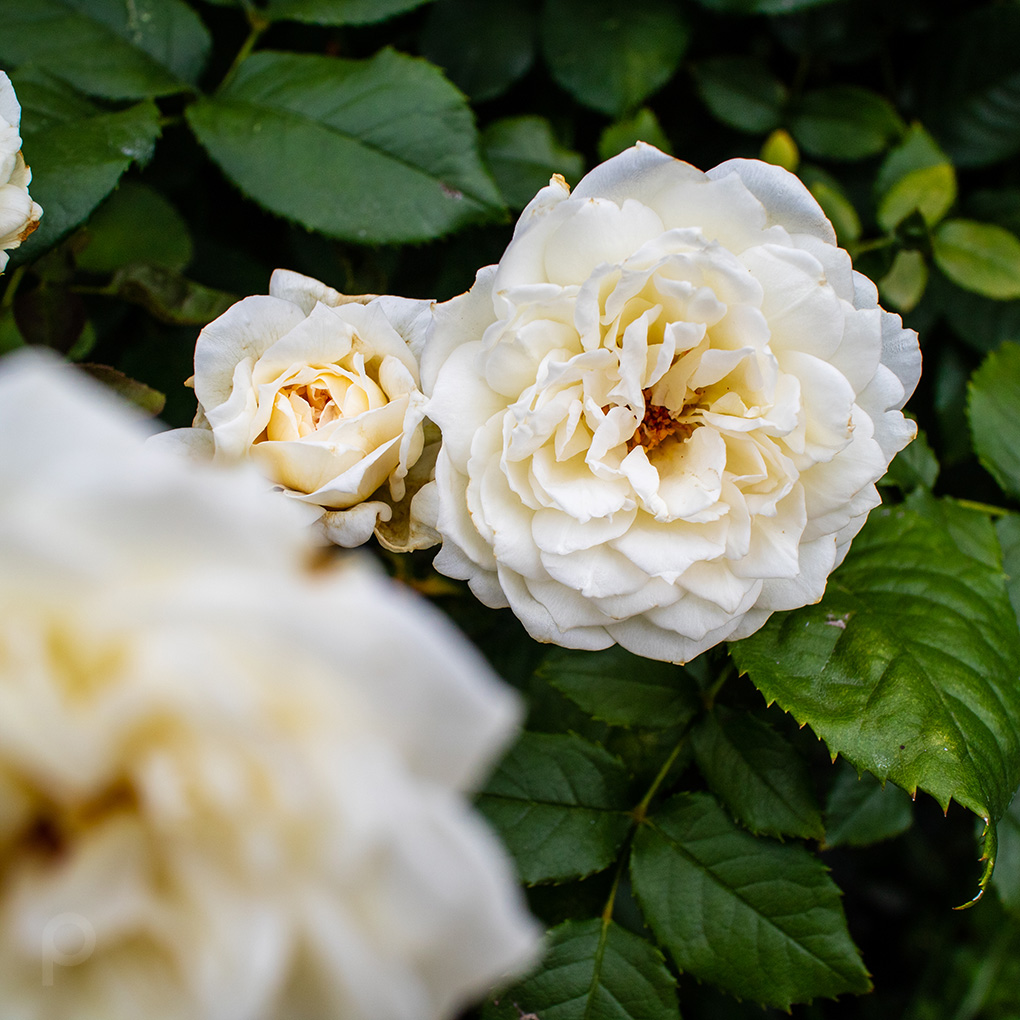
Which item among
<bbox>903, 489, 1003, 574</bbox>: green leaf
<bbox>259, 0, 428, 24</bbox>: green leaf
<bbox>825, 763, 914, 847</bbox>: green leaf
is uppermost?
<bbox>259, 0, 428, 24</bbox>: green leaf

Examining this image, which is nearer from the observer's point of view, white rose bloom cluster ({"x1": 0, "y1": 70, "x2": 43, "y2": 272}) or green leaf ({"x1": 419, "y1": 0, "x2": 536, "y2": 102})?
white rose bloom cluster ({"x1": 0, "y1": 70, "x2": 43, "y2": 272})

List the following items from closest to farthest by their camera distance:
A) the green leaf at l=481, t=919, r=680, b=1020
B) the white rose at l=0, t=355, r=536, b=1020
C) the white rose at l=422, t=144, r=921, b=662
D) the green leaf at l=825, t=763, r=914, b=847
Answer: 1. the white rose at l=0, t=355, r=536, b=1020
2. the white rose at l=422, t=144, r=921, b=662
3. the green leaf at l=481, t=919, r=680, b=1020
4. the green leaf at l=825, t=763, r=914, b=847

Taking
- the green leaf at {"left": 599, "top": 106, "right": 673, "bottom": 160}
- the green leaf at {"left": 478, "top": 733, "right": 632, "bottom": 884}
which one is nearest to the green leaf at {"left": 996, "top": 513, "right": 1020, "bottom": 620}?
the green leaf at {"left": 478, "top": 733, "right": 632, "bottom": 884}

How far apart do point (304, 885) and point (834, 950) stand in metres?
0.68

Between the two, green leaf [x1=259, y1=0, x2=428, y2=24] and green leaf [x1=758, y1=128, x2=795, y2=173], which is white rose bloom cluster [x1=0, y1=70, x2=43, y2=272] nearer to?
green leaf [x1=259, y1=0, x2=428, y2=24]

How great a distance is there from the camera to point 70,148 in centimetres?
88

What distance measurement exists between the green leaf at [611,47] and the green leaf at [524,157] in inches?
3.8

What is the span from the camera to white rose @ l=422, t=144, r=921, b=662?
697mm

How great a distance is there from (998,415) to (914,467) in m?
0.16

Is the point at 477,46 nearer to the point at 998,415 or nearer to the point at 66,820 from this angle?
the point at 998,415

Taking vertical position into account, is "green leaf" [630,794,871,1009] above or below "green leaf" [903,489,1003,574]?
below

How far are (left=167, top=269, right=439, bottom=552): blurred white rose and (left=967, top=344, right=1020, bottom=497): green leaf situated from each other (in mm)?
730

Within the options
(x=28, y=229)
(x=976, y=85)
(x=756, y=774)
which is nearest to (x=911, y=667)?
(x=756, y=774)

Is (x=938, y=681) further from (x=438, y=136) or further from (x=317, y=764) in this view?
(x=438, y=136)
